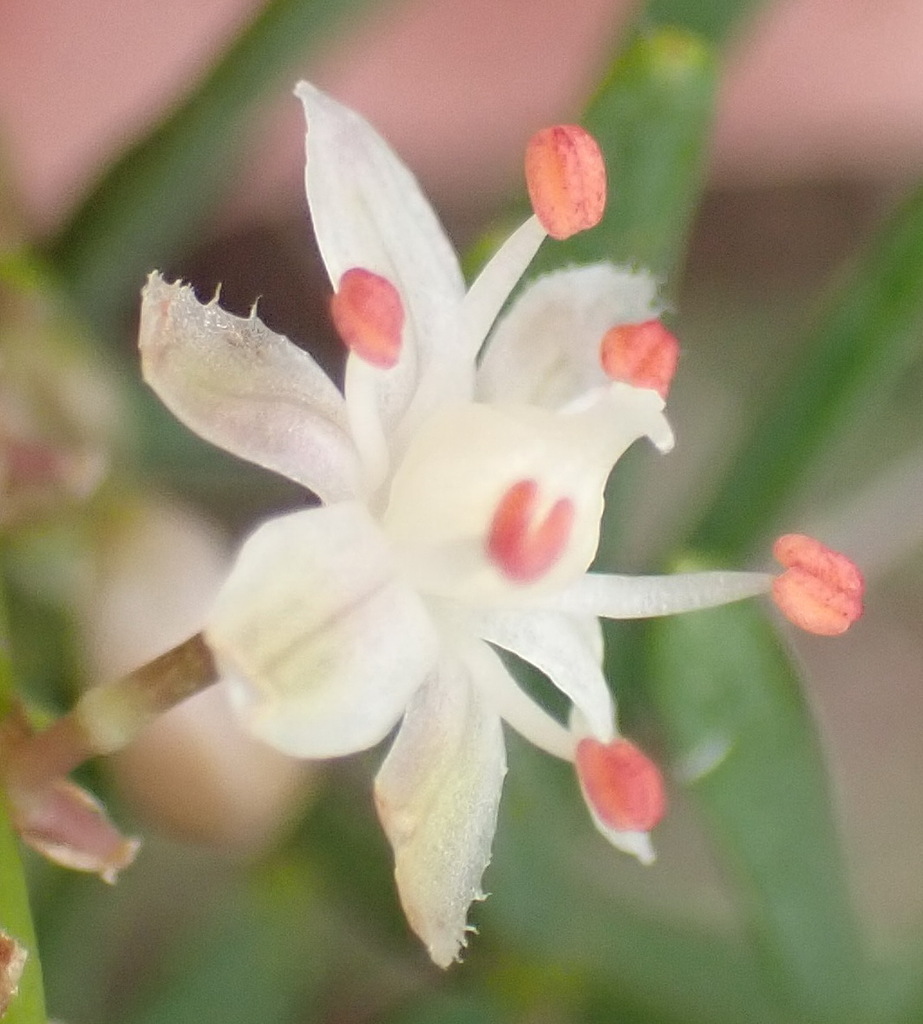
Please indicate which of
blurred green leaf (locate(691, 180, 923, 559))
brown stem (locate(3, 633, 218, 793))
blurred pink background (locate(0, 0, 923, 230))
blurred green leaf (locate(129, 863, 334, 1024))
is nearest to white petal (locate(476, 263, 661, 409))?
brown stem (locate(3, 633, 218, 793))

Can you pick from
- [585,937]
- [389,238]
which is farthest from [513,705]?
[585,937]

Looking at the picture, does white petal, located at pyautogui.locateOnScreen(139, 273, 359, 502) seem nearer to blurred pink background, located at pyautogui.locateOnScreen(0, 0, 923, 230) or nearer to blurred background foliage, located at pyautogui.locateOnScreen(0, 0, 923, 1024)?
blurred background foliage, located at pyautogui.locateOnScreen(0, 0, 923, 1024)

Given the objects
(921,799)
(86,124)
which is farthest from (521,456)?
(921,799)

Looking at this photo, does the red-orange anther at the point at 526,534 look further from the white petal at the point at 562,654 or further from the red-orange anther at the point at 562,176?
the red-orange anther at the point at 562,176

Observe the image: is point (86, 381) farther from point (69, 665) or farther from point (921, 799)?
point (921, 799)

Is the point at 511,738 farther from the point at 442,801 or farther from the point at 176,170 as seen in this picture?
the point at 176,170

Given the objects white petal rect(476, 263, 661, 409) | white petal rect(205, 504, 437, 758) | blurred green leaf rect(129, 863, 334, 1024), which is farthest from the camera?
blurred green leaf rect(129, 863, 334, 1024)

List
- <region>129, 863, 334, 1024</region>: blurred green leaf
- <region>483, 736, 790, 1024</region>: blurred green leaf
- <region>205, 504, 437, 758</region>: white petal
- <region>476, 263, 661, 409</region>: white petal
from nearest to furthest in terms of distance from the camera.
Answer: <region>205, 504, 437, 758</region>: white petal → <region>476, 263, 661, 409</region>: white petal → <region>483, 736, 790, 1024</region>: blurred green leaf → <region>129, 863, 334, 1024</region>: blurred green leaf
